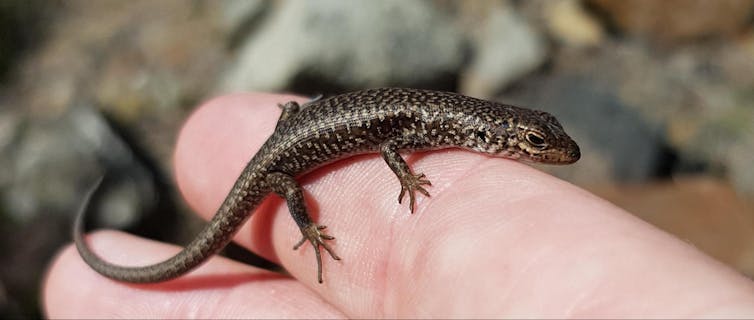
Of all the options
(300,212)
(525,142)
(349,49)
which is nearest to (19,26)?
(349,49)

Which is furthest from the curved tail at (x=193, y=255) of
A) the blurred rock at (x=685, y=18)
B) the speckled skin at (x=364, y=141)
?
the blurred rock at (x=685, y=18)

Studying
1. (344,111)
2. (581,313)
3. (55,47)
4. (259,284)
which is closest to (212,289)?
(259,284)

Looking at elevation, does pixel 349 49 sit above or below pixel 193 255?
above

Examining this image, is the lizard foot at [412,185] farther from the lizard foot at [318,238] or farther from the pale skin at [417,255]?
the lizard foot at [318,238]

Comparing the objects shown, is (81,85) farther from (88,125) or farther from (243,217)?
(243,217)

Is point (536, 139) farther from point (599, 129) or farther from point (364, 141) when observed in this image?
point (599, 129)
